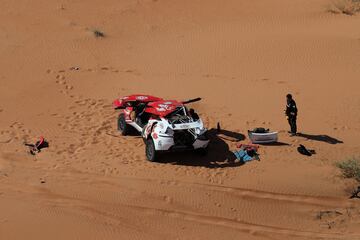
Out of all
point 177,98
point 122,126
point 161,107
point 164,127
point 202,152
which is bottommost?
point 202,152

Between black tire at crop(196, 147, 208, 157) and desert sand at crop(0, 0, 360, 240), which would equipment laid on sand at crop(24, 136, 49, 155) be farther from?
black tire at crop(196, 147, 208, 157)

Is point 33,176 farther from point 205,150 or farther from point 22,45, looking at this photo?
point 22,45

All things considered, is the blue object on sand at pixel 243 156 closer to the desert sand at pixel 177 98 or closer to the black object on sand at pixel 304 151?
the desert sand at pixel 177 98

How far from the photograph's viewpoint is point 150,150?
48.0 ft

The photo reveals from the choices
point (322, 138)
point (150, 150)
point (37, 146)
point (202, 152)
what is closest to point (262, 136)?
point (202, 152)

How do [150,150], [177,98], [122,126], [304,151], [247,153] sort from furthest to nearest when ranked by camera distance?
[177,98]
[122,126]
[304,151]
[247,153]
[150,150]

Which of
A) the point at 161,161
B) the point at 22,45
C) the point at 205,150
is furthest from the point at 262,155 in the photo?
the point at 22,45

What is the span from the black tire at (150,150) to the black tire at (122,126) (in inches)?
43.5

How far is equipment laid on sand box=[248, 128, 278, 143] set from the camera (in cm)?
1558

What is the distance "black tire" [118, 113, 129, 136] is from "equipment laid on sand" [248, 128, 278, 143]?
9.28 feet

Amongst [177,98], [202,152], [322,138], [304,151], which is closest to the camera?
[202,152]

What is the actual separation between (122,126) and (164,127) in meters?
1.83

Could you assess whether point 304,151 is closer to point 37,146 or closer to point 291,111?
point 291,111

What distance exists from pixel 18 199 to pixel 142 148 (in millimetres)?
3317
